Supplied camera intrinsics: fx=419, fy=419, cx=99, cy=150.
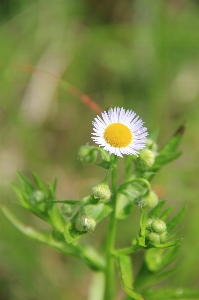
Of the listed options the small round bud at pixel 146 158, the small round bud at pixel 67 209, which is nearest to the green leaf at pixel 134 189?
the small round bud at pixel 146 158

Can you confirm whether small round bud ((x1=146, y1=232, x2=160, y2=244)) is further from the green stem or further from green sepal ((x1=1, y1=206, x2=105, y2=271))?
green sepal ((x1=1, y1=206, x2=105, y2=271))

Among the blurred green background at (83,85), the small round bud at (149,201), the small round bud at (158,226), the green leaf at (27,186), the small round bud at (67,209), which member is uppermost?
the blurred green background at (83,85)

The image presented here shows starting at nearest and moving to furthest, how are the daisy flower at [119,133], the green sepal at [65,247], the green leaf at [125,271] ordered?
the daisy flower at [119,133]
the green leaf at [125,271]
the green sepal at [65,247]

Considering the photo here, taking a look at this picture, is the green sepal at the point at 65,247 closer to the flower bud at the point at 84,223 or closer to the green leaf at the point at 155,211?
the flower bud at the point at 84,223

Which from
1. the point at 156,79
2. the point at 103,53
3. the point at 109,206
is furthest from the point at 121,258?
the point at 103,53

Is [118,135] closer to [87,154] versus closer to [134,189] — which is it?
[87,154]

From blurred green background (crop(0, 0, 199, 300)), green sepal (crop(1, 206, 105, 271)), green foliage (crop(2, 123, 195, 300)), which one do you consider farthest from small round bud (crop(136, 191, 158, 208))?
blurred green background (crop(0, 0, 199, 300))
